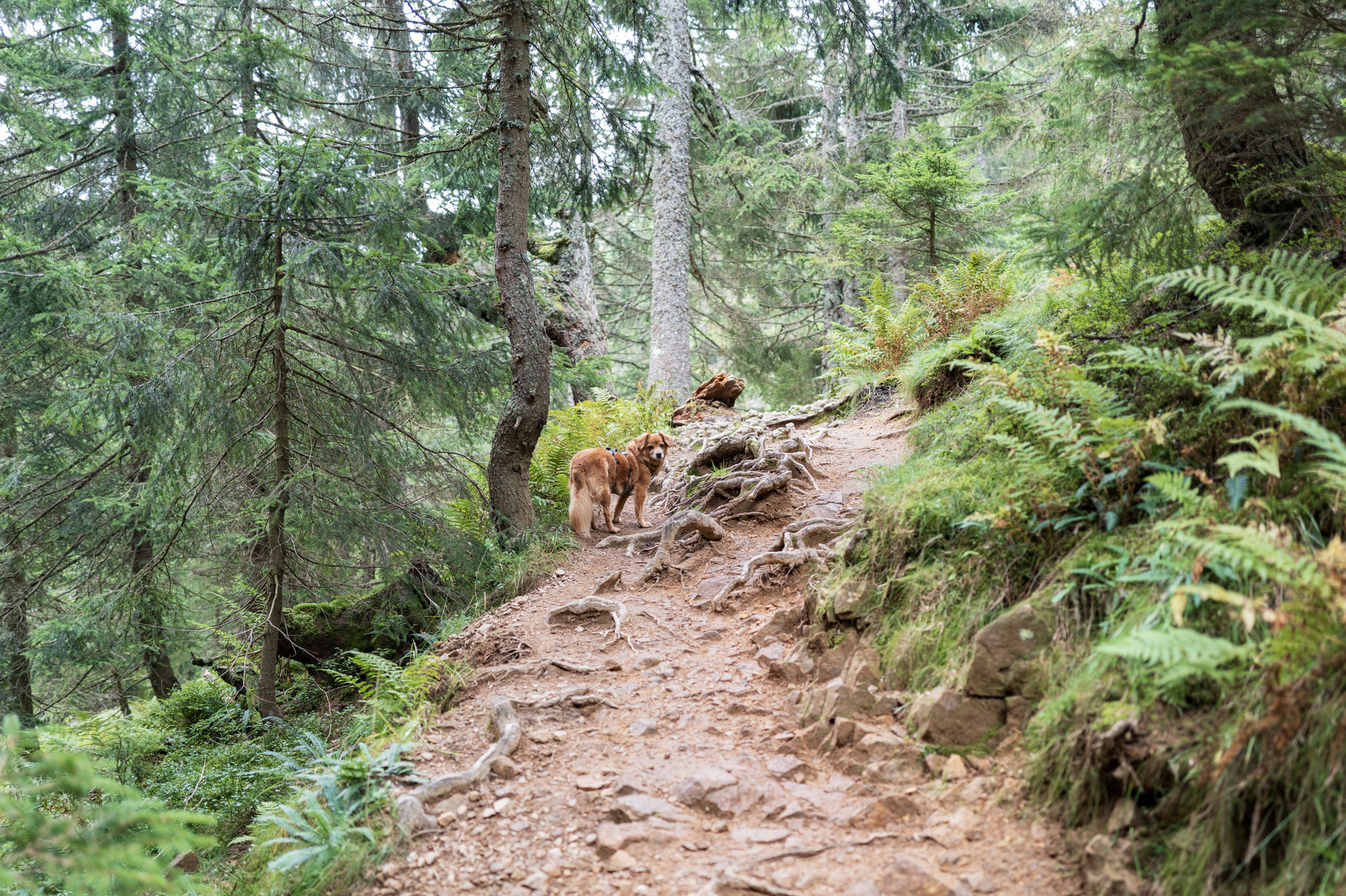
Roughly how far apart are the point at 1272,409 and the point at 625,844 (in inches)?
130

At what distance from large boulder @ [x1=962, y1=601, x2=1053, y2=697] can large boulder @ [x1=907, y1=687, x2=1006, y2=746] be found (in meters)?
0.05

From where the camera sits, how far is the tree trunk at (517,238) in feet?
26.0

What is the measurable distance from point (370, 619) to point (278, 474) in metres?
2.50

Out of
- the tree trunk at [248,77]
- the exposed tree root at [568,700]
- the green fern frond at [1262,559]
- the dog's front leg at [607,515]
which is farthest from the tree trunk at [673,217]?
the green fern frond at [1262,559]

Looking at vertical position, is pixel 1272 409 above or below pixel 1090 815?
above

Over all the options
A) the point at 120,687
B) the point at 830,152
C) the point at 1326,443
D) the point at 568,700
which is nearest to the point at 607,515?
the point at 568,700

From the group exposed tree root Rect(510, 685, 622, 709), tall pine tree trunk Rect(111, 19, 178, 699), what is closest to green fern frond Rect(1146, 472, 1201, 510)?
exposed tree root Rect(510, 685, 622, 709)

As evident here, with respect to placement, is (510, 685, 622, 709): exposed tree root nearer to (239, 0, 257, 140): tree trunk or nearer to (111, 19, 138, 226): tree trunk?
(239, 0, 257, 140): tree trunk

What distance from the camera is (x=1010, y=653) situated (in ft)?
11.4

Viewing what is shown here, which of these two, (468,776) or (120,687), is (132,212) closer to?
(120,687)

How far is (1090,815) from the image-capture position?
2.76m

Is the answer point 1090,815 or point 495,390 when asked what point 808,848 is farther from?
point 495,390

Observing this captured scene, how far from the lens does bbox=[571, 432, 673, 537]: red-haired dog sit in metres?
8.36

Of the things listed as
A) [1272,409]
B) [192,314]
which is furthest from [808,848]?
[192,314]
